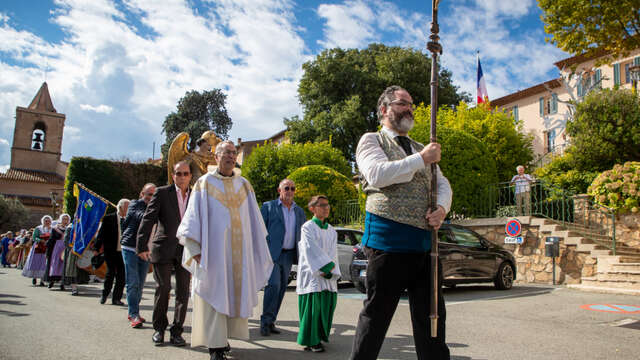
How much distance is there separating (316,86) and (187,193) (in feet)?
96.5

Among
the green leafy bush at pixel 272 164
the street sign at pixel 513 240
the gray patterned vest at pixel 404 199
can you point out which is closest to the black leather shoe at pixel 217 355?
the gray patterned vest at pixel 404 199

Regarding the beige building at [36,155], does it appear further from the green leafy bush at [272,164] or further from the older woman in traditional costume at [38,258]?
the older woman in traditional costume at [38,258]

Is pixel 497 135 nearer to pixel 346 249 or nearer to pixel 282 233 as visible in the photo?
pixel 346 249

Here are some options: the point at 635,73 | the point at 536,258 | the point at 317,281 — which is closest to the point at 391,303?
the point at 317,281

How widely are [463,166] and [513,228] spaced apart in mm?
2841

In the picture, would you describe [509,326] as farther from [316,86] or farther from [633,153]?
[316,86]

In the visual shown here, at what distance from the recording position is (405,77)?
107 ft

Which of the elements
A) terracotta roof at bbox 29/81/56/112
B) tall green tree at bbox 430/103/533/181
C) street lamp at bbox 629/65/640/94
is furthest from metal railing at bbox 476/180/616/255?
terracotta roof at bbox 29/81/56/112

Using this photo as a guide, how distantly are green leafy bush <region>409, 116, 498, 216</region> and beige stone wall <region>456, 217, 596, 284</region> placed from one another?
0.76 meters

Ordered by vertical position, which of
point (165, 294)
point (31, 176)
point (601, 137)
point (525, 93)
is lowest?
point (165, 294)

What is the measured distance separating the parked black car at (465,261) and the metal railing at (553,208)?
3.03 meters

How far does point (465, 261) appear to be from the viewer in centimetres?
1109

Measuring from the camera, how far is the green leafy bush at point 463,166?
15367mm

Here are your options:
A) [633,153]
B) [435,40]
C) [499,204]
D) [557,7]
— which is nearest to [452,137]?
[499,204]
